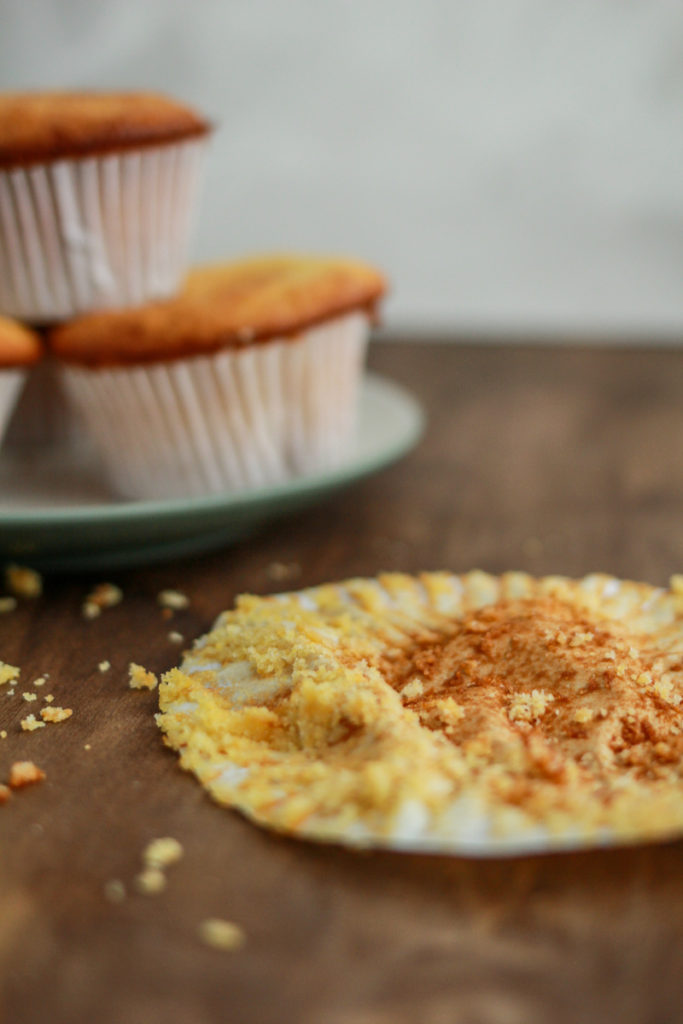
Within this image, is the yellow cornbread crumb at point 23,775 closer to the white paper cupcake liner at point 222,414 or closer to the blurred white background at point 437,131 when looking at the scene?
the white paper cupcake liner at point 222,414

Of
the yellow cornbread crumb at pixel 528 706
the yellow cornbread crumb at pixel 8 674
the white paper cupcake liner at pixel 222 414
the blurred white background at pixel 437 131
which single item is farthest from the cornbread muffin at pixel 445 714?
the blurred white background at pixel 437 131

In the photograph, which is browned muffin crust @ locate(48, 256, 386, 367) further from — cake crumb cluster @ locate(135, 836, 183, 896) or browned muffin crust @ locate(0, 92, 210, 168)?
cake crumb cluster @ locate(135, 836, 183, 896)

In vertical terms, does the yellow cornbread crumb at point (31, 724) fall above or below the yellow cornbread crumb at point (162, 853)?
below

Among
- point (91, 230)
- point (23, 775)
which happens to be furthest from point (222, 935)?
point (91, 230)

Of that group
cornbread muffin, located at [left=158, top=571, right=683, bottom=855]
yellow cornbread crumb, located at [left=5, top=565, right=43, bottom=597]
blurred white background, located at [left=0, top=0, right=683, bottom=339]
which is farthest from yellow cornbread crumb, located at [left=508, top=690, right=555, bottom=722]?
blurred white background, located at [left=0, top=0, right=683, bottom=339]

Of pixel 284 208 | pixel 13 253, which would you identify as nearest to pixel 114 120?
pixel 13 253

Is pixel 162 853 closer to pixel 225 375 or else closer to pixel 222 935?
pixel 222 935
